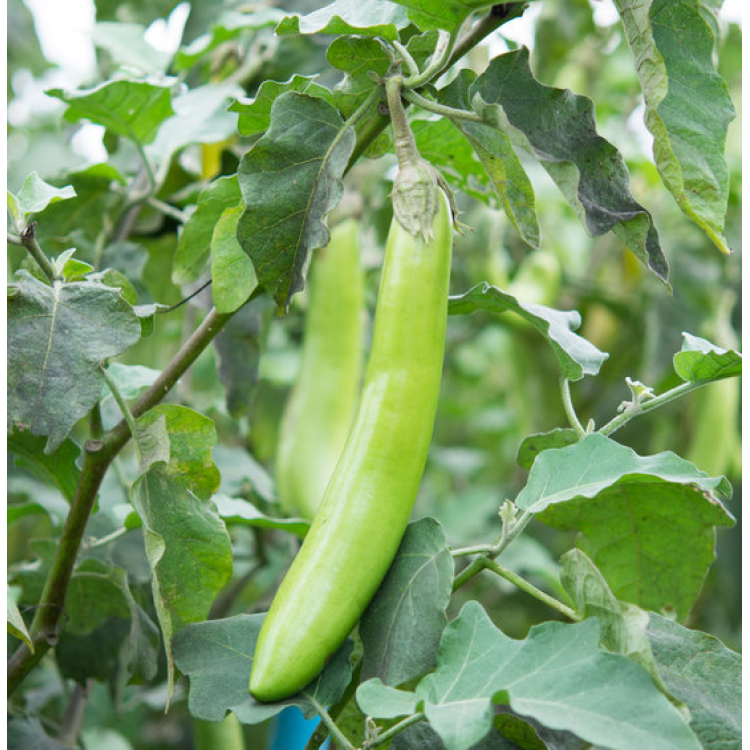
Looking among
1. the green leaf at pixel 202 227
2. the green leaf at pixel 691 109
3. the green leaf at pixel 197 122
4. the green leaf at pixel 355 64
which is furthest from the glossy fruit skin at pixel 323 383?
the green leaf at pixel 691 109

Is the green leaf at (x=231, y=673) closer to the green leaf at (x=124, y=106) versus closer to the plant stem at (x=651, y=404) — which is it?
the plant stem at (x=651, y=404)

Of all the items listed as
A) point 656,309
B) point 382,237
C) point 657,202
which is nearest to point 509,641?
point 382,237

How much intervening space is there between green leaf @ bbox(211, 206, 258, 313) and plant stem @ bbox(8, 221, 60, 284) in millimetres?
96

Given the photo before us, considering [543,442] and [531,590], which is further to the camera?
[543,442]

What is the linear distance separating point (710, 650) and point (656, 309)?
3.05 ft

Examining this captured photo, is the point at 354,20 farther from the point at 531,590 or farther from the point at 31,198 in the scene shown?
the point at 531,590

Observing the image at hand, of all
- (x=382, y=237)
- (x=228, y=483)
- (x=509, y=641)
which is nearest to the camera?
(x=509, y=641)

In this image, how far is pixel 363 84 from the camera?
507 mm

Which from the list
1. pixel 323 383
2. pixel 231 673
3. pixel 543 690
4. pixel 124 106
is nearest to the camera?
pixel 543 690

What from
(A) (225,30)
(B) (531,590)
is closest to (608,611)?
(B) (531,590)

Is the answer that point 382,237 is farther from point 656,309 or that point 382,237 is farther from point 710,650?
point 710,650

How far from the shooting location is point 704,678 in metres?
0.49

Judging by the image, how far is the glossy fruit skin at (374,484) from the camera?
443mm

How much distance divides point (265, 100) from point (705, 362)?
309mm
